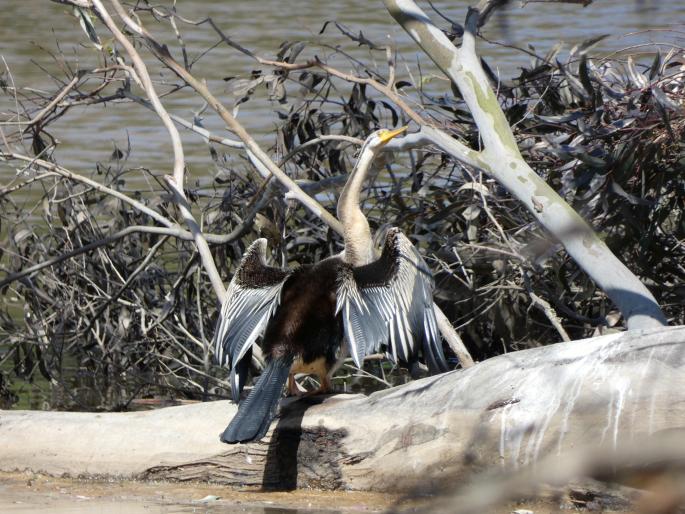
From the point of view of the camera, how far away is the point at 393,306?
360cm

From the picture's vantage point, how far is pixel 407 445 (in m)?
3.05

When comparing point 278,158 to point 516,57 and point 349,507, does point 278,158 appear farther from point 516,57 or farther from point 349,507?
point 516,57

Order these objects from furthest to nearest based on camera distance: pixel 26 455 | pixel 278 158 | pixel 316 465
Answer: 1. pixel 278 158
2. pixel 26 455
3. pixel 316 465

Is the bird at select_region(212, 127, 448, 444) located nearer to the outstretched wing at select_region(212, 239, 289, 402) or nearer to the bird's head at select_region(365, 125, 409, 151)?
the outstretched wing at select_region(212, 239, 289, 402)

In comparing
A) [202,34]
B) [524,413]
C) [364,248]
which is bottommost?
[524,413]

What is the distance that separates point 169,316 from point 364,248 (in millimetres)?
1646

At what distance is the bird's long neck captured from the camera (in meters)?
4.01

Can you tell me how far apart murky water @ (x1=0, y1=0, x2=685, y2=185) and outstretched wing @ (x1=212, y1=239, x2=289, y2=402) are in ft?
11.9

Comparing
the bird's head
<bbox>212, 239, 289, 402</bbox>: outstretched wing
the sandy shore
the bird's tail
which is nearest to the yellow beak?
the bird's head

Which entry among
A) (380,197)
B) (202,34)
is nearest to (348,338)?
(380,197)

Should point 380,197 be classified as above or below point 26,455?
above

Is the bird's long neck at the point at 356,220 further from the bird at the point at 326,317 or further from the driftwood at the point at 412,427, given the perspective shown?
the driftwood at the point at 412,427

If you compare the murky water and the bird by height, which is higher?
the murky water

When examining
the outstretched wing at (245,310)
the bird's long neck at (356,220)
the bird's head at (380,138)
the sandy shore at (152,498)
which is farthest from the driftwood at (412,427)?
the bird's head at (380,138)
